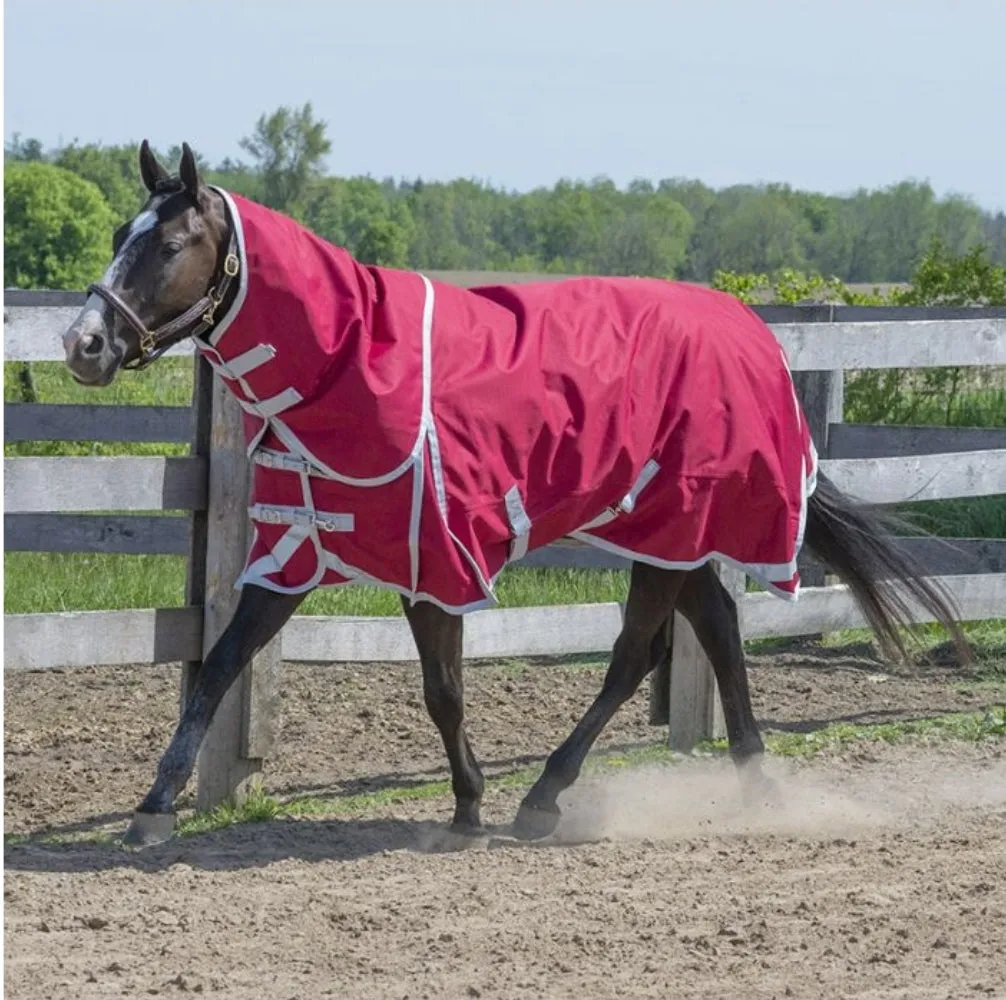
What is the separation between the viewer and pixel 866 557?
5.97 m

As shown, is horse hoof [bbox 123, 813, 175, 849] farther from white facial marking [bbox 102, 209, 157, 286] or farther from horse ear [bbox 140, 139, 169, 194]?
horse ear [bbox 140, 139, 169, 194]

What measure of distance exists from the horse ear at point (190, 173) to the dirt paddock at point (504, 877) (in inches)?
67.4

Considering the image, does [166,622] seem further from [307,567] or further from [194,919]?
[194,919]

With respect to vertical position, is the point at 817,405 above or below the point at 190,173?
below

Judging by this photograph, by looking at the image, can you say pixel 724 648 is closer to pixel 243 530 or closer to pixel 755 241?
pixel 243 530

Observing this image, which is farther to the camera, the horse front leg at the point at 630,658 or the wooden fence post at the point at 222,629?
the wooden fence post at the point at 222,629

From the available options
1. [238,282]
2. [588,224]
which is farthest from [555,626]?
[588,224]

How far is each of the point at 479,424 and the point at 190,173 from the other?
38.8 inches

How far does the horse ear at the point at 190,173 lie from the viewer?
4.43 meters

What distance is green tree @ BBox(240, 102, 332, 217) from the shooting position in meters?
69.2

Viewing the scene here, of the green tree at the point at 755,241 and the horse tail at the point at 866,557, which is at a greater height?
the green tree at the point at 755,241

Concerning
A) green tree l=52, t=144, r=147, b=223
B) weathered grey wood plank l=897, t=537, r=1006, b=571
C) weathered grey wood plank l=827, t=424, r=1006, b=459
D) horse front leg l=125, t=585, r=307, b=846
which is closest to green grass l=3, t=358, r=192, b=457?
weathered grey wood plank l=827, t=424, r=1006, b=459

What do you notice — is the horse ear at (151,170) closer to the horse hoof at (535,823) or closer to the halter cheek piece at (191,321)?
the halter cheek piece at (191,321)

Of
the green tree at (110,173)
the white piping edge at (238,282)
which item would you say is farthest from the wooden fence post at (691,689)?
the green tree at (110,173)
